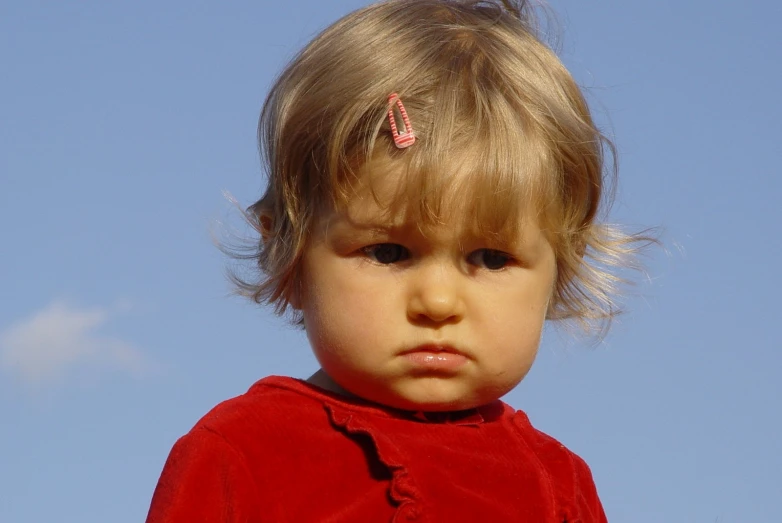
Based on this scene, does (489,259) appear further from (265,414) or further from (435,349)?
(265,414)

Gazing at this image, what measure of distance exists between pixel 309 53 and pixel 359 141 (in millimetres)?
428

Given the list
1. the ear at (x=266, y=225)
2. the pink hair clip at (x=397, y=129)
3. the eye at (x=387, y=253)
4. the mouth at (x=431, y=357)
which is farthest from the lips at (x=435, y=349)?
the ear at (x=266, y=225)

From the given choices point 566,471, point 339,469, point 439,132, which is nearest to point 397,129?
point 439,132

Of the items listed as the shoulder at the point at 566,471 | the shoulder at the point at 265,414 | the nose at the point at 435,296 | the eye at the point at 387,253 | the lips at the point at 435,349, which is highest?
the eye at the point at 387,253

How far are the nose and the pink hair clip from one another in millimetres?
288

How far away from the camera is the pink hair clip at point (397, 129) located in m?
2.83

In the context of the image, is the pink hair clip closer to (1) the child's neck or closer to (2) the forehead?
(2) the forehead

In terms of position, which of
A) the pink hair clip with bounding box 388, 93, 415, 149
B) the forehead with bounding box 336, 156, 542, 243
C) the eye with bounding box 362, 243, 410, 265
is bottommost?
the eye with bounding box 362, 243, 410, 265

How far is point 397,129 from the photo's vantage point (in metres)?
2.85

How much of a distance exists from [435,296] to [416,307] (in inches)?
2.1

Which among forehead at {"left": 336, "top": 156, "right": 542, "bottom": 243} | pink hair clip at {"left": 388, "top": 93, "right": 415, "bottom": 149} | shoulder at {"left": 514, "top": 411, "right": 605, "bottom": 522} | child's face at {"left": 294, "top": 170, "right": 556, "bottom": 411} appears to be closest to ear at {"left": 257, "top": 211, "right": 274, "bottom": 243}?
child's face at {"left": 294, "top": 170, "right": 556, "bottom": 411}

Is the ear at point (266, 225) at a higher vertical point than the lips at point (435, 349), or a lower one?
higher

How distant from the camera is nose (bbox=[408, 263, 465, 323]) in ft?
9.11

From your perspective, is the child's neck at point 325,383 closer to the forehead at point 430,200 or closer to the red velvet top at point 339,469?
the red velvet top at point 339,469
